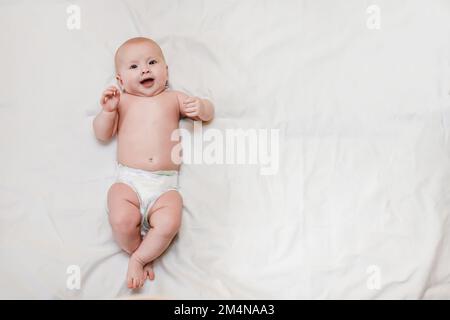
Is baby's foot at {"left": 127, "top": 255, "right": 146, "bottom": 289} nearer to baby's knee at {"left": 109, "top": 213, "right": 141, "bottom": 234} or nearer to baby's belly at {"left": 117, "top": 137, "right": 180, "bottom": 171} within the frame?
baby's knee at {"left": 109, "top": 213, "right": 141, "bottom": 234}

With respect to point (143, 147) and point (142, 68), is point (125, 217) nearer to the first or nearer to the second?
point (143, 147)

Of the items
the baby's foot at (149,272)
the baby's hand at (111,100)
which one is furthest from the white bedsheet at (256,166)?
the baby's hand at (111,100)

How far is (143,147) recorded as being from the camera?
1534mm

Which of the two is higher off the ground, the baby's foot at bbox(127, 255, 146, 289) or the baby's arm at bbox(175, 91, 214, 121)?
the baby's arm at bbox(175, 91, 214, 121)

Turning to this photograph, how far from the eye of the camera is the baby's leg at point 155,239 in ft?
4.73

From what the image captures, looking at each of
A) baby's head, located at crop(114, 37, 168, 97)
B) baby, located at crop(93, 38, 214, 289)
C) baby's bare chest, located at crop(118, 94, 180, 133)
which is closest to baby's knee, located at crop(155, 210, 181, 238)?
baby, located at crop(93, 38, 214, 289)

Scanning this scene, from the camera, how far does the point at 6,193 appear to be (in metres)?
1.55

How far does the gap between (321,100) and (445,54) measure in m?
0.37

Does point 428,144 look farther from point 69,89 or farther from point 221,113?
point 69,89

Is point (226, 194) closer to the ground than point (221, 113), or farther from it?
closer to the ground

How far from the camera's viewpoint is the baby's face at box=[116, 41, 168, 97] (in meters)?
1.56

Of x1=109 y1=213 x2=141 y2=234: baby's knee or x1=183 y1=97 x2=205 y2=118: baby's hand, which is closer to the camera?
x1=109 y1=213 x2=141 y2=234: baby's knee
